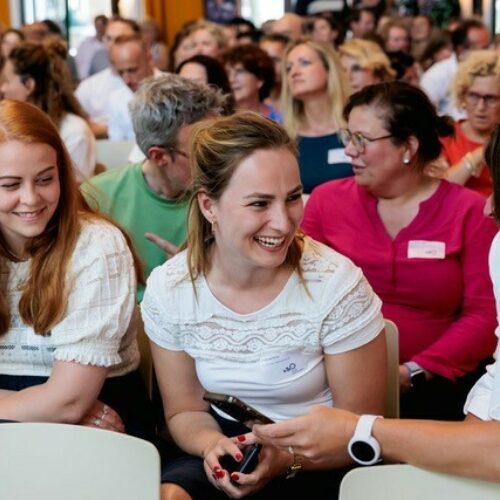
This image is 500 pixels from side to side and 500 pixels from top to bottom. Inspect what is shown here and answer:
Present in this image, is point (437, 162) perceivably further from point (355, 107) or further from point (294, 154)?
point (294, 154)

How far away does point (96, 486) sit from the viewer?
1.96 meters

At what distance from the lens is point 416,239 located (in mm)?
3154

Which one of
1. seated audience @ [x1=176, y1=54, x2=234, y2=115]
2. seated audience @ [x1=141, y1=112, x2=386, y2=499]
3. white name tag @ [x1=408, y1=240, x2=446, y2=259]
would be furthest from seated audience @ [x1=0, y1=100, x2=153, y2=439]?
seated audience @ [x1=176, y1=54, x2=234, y2=115]

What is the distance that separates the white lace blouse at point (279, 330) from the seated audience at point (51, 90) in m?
2.79

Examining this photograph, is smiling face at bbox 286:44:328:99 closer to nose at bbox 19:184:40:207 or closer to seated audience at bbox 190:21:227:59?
seated audience at bbox 190:21:227:59

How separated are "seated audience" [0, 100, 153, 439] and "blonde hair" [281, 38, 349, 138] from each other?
8.78 feet

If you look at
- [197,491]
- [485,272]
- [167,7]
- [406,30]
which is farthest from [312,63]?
[167,7]

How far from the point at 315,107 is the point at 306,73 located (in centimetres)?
22

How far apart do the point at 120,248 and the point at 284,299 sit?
476mm

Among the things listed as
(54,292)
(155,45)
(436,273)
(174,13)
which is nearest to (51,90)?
(436,273)

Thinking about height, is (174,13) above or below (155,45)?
above

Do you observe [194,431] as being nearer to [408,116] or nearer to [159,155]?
[159,155]

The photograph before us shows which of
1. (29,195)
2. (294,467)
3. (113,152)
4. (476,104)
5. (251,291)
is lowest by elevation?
(294,467)

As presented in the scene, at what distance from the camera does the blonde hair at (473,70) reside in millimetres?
4730
